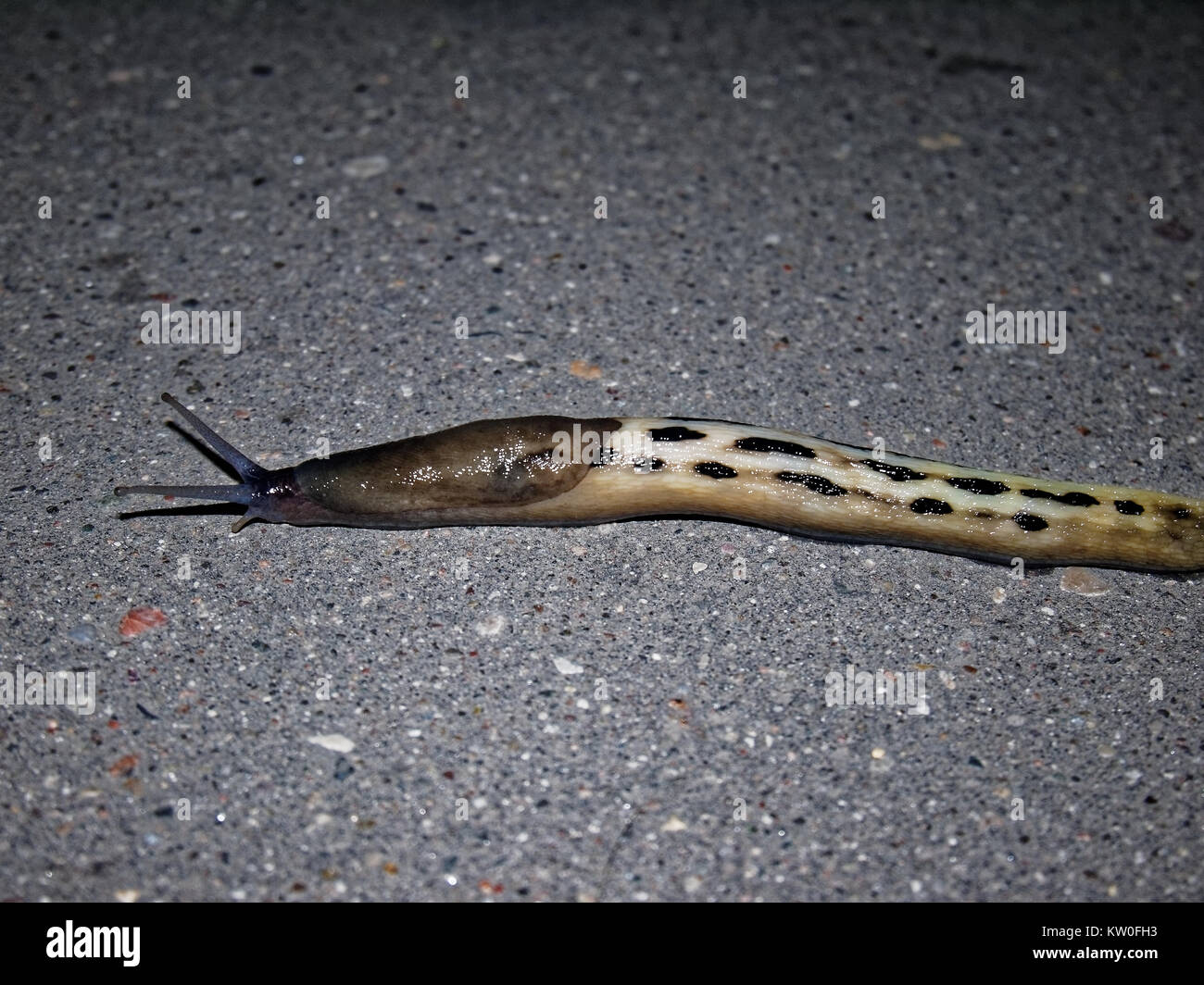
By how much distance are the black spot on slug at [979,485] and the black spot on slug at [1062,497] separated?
76mm

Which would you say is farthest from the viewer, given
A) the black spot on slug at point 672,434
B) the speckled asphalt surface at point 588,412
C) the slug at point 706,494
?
the black spot on slug at point 672,434

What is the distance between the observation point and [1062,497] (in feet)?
12.4

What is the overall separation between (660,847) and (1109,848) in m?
1.25

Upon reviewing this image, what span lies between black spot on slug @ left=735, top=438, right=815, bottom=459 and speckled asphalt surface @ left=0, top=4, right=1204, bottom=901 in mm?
290

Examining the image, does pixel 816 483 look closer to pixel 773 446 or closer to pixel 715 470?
pixel 773 446

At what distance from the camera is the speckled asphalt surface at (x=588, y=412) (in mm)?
3039

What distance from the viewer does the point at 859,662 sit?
344 cm

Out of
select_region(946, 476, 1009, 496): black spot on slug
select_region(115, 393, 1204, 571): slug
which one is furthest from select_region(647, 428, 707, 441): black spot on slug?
select_region(946, 476, 1009, 496): black spot on slug

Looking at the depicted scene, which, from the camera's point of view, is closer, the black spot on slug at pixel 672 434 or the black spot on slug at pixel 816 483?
the black spot on slug at pixel 816 483

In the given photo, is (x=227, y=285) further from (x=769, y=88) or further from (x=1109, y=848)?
(x=1109, y=848)

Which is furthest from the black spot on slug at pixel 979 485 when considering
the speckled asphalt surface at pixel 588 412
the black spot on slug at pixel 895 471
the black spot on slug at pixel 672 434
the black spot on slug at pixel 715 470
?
the black spot on slug at pixel 672 434

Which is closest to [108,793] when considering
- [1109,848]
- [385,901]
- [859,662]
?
[385,901]

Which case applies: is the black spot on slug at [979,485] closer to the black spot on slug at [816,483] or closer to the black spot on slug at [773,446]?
the black spot on slug at [816,483]

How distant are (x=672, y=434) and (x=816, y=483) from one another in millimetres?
523
